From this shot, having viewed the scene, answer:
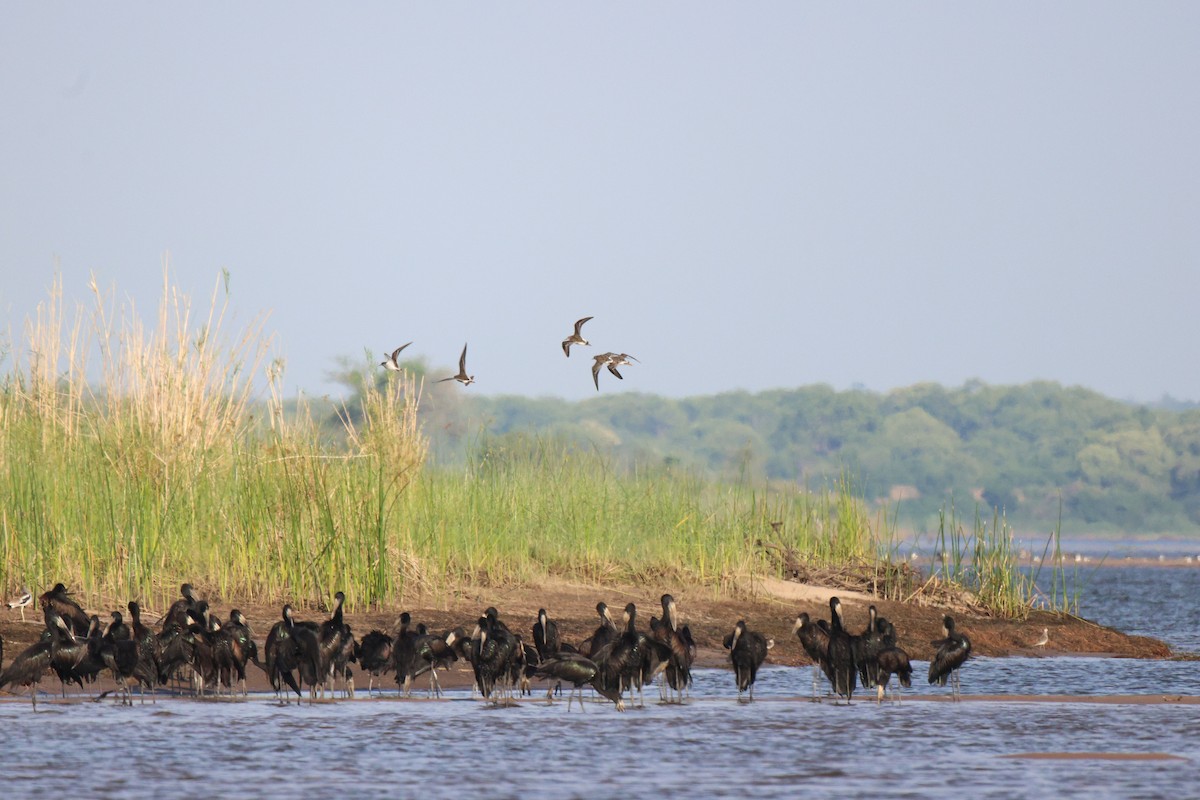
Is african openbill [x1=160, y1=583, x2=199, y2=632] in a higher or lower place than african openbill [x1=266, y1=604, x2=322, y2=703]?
higher

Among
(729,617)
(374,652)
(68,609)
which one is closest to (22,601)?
(68,609)

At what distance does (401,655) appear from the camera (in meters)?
12.6

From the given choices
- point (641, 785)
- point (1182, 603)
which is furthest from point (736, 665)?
A: point (1182, 603)

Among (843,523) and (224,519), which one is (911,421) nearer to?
(843,523)

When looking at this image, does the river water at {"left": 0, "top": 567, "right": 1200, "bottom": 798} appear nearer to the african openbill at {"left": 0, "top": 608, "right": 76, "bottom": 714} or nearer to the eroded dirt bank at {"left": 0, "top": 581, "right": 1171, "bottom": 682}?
the african openbill at {"left": 0, "top": 608, "right": 76, "bottom": 714}

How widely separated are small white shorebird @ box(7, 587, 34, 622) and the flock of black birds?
931 mm

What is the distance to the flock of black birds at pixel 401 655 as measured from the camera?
11.9m

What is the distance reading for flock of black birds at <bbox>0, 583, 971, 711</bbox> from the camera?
11.9 m

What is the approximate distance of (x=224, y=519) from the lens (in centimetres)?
1527

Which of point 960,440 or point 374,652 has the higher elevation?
point 960,440

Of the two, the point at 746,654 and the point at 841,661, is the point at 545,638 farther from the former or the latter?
the point at 841,661

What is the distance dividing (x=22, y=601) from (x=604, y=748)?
615 cm

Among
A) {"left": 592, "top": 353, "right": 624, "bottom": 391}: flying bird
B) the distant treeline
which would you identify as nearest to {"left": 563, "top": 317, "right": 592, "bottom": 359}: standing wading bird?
{"left": 592, "top": 353, "right": 624, "bottom": 391}: flying bird

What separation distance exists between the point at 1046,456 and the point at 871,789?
104970mm
